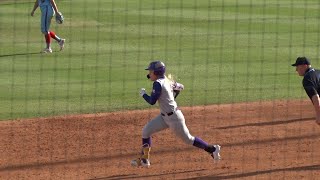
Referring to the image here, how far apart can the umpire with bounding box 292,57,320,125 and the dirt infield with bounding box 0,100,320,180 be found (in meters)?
0.91

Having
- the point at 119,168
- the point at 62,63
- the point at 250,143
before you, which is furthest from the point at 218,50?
the point at 119,168

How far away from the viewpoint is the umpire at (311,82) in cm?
1019

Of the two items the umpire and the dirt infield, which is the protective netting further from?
the umpire

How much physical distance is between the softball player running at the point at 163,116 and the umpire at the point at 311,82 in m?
1.40

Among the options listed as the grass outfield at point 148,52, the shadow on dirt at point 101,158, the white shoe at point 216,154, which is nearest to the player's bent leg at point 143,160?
the shadow on dirt at point 101,158

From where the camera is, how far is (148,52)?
59.1ft

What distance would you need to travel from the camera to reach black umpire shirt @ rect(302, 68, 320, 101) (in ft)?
33.6

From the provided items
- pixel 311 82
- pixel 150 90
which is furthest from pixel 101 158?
pixel 150 90

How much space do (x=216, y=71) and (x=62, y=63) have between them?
3.37 meters

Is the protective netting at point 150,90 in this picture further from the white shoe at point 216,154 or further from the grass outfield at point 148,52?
the white shoe at point 216,154

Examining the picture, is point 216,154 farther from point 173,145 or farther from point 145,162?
point 173,145

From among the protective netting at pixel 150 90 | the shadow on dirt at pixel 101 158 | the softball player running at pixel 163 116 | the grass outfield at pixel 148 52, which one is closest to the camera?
the softball player running at pixel 163 116

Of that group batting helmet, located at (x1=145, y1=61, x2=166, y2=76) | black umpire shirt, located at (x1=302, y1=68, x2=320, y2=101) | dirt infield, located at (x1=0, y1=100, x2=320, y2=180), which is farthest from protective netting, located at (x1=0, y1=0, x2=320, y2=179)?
batting helmet, located at (x1=145, y1=61, x2=166, y2=76)

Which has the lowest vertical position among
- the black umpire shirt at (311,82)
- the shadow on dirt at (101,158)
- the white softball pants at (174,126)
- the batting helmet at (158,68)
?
the shadow on dirt at (101,158)
